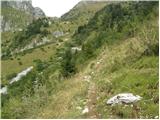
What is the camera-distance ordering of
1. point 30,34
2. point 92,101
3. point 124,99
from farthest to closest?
point 30,34 < point 92,101 < point 124,99

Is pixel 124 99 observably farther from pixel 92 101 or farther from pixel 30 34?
pixel 30 34

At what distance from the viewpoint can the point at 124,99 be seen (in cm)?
1459

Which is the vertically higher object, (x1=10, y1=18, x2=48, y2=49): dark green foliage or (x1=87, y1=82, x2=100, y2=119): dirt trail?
(x1=87, y1=82, x2=100, y2=119): dirt trail

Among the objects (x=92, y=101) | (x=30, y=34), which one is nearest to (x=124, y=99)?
(x=92, y=101)

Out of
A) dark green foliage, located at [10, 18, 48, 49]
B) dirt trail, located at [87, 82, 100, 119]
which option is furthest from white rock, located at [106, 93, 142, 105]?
dark green foliage, located at [10, 18, 48, 49]

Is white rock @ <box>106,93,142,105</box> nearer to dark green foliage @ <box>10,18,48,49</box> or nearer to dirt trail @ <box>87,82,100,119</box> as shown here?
dirt trail @ <box>87,82,100,119</box>

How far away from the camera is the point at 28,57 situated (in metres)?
113

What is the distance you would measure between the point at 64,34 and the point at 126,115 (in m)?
182

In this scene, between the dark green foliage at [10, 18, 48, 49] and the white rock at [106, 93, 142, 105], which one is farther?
the dark green foliage at [10, 18, 48, 49]

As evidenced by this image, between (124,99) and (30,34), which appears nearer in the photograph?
(124,99)

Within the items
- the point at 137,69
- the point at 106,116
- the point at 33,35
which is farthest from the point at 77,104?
the point at 33,35

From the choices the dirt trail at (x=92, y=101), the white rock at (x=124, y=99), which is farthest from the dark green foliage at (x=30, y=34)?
the white rock at (x=124, y=99)

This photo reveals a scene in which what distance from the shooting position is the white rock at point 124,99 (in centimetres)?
1456

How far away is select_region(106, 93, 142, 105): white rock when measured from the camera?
573 inches
